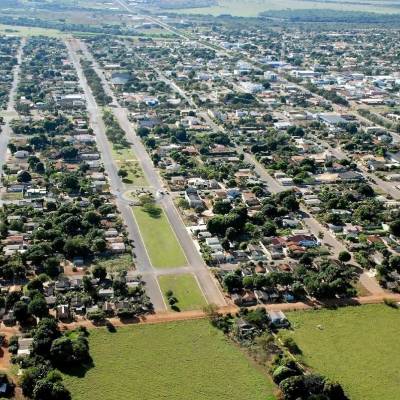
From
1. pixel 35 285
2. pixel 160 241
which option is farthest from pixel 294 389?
pixel 160 241

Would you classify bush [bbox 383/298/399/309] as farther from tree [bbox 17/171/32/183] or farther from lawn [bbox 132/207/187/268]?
tree [bbox 17/171/32/183]

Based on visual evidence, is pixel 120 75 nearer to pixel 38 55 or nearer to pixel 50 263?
pixel 38 55

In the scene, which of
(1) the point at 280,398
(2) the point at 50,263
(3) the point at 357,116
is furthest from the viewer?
(3) the point at 357,116

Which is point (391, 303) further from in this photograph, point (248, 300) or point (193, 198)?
point (193, 198)

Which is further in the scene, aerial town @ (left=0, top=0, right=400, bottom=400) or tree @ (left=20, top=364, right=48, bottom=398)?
aerial town @ (left=0, top=0, right=400, bottom=400)

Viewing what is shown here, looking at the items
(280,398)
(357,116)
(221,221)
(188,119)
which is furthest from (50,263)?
(357,116)

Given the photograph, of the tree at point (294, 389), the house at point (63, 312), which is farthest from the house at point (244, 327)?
the house at point (63, 312)

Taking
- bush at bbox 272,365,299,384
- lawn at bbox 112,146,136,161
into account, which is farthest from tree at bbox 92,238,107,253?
lawn at bbox 112,146,136,161

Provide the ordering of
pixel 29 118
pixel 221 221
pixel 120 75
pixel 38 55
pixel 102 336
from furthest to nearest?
pixel 38 55
pixel 120 75
pixel 29 118
pixel 221 221
pixel 102 336
